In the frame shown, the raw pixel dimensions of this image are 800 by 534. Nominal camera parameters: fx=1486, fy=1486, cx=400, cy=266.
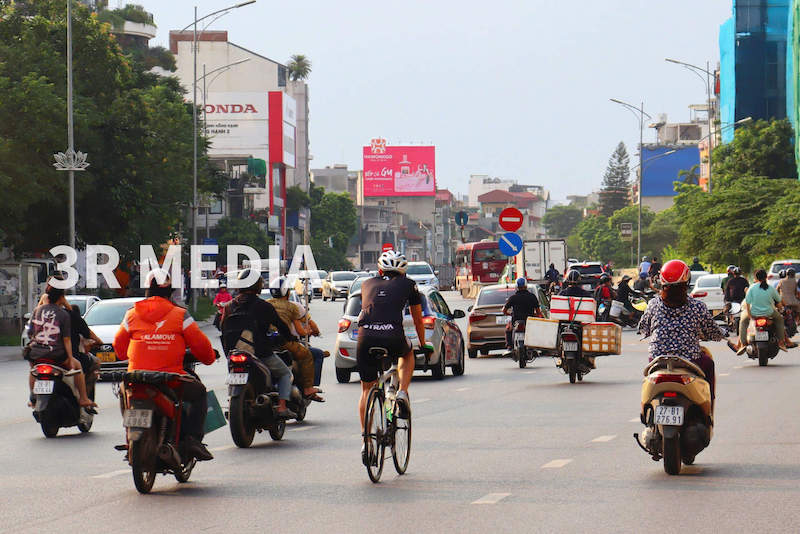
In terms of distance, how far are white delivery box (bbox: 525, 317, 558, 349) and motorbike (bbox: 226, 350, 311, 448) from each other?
345 inches

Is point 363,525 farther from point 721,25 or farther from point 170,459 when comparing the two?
point 721,25

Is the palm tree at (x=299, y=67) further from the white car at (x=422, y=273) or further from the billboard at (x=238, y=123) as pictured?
the white car at (x=422, y=273)

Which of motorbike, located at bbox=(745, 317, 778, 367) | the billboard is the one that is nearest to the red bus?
the billboard

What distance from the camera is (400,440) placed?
11.0 meters

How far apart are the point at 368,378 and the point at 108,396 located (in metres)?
11.2

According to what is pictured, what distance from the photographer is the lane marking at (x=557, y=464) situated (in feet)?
37.9

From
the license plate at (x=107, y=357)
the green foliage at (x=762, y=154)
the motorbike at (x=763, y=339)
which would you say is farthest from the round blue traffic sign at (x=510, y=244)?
the green foliage at (x=762, y=154)

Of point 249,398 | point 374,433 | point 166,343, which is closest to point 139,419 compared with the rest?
point 166,343

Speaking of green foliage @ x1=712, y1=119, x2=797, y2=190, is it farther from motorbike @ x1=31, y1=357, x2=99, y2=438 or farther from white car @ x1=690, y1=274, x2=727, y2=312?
motorbike @ x1=31, y1=357, x2=99, y2=438

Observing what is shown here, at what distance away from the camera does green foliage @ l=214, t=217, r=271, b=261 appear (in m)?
108

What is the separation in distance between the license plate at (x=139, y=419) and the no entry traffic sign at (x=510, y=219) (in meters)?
22.4

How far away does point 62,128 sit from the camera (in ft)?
140

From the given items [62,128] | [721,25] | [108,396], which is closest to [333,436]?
[108,396]

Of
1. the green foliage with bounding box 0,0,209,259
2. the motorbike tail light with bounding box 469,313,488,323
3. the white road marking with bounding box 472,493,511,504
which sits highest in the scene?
the green foliage with bounding box 0,0,209,259
